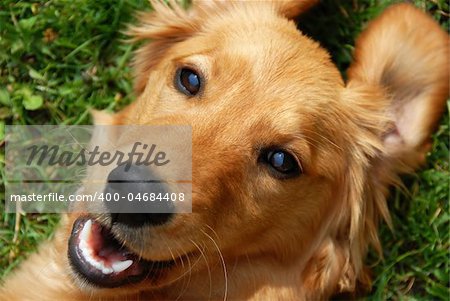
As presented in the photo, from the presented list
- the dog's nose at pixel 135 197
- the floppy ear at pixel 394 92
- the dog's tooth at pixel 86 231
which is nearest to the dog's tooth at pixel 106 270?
the dog's tooth at pixel 86 231

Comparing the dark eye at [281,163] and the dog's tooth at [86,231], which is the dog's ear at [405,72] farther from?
the dog's tooth at [86,231]

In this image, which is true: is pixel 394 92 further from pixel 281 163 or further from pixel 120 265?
pixel 120 265

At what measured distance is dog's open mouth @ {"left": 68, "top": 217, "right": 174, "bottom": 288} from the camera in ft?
9.47

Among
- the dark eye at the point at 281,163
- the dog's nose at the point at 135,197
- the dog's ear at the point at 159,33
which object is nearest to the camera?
the dog's nose at the point at 135,197

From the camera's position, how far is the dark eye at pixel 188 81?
3.15 metres

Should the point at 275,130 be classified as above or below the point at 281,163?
above

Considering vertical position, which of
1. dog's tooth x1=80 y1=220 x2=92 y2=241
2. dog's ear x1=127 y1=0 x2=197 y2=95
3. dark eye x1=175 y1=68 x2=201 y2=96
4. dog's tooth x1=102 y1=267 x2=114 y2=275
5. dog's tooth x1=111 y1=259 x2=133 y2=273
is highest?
dark eye x1=175 y1=68 x2=201 y2=96

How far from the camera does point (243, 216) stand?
307 cm

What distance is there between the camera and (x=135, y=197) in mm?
2533

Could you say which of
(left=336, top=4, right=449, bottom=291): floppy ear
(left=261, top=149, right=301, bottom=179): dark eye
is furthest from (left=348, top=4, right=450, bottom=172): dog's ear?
(left=261, top=149, right=301, bottom=179): dark eye

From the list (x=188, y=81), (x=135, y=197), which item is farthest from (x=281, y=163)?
(x=135, y=197)

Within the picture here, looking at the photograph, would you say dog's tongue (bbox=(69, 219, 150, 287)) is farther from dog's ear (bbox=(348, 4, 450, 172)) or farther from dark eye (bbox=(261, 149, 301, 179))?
dog's ear (bbox=(348, 4, 450, 172))

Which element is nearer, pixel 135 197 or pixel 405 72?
pixel 135 197

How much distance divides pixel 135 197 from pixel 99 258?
1.79 feet
